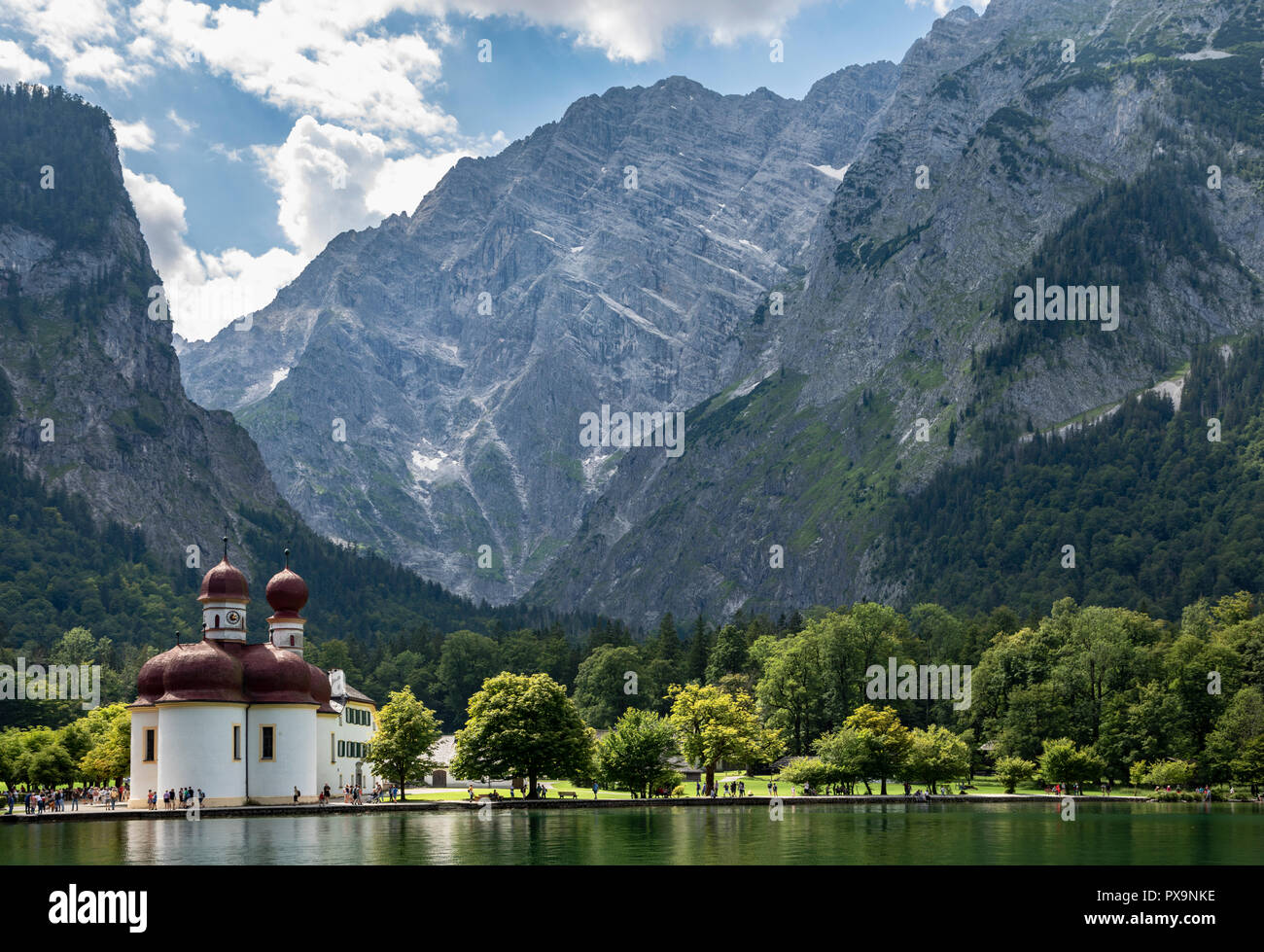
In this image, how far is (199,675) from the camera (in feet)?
334

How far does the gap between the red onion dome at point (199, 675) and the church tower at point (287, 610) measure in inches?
655

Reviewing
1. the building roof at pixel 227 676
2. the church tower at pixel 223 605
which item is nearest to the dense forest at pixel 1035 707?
the church tower at pixel 223 605

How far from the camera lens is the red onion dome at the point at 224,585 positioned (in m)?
110

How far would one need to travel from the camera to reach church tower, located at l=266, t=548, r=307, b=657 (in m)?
121

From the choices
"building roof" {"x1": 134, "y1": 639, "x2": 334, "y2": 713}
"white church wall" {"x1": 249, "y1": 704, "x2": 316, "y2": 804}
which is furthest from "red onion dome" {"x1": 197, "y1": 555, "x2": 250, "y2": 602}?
"white church wall" {"x1": 249, "y1": 704, "x2": 316, "y2": 804}

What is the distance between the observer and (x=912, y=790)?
115625mm

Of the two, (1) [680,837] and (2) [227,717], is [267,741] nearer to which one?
(2) [227,717]

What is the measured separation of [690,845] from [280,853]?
1844 centimetres

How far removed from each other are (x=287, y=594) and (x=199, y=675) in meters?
19.9

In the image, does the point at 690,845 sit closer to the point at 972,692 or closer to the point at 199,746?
the point at 199,746

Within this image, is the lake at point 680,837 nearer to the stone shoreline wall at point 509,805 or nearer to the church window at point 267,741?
the stone shoreline wall at point 509,805

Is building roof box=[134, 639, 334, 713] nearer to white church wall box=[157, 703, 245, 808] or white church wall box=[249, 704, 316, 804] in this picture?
white church wall box=[249, 704, 316, 804]

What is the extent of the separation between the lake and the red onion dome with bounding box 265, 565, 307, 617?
32.6 metres

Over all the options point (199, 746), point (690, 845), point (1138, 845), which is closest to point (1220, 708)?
point (1138, 845)
